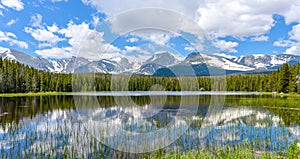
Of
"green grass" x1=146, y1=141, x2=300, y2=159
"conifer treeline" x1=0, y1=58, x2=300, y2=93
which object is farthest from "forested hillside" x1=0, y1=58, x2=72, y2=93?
"green grass" x1=146, y1=141, x2=300, y2=159

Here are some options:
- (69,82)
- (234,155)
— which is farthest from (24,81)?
(234,155)

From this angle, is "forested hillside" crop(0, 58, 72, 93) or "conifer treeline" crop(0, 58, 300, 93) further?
"forested hillside" crop(0, 58, 72, 93)

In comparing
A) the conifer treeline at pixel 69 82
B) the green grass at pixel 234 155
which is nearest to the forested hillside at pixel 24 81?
the conifer treeline at pixel 69 82

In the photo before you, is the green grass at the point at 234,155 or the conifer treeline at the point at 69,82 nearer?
the green grass at the point at 234,155

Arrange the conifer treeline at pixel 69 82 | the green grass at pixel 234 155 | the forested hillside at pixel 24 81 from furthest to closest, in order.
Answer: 1. the forested hillside at pixel 24 81
2. the conifer treeline at pixel 69 82
3. the green grass at pixel 234 155

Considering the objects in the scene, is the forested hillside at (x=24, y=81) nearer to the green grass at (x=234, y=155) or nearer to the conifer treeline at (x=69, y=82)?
the conifer treeline at (x=69, y=82)

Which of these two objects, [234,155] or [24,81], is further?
[24,81]

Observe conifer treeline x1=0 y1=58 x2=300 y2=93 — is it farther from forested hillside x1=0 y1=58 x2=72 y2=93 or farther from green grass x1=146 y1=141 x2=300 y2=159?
green grass x1=146 y1=141 x2=300 y2=159

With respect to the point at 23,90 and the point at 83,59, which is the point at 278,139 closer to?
the point at 83,59

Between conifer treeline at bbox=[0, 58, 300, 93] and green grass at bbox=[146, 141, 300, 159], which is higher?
conifer treeline at bbox=[0, 58, 300, 93]

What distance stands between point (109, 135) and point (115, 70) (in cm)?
452

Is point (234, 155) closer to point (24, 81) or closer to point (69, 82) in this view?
point (24, 81)

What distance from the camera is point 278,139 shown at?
52.2 ft

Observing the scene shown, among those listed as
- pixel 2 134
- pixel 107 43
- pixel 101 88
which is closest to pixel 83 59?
pixel 107 43
